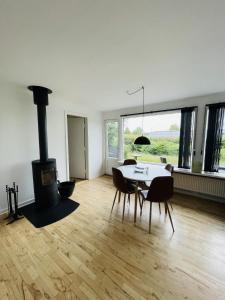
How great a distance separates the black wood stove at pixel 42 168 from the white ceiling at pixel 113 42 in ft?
0.87

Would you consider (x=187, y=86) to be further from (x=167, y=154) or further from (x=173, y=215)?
(x=173, y=215)

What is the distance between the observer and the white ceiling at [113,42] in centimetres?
108

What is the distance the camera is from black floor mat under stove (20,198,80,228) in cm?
240

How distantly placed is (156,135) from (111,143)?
166 cm

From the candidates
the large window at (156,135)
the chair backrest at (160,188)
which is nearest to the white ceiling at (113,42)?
the large window at (156,135)

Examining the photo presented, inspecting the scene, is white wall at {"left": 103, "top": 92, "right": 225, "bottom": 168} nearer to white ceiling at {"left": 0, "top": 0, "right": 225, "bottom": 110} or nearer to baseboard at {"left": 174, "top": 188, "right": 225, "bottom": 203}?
white ceiling at {"left": 0, "top": 0, "right": 225, "bottom": 110}

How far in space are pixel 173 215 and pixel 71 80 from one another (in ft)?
10.1

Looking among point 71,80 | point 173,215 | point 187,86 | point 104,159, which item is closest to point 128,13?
point 71,80

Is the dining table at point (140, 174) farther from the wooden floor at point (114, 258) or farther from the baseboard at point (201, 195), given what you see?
the baseboard at point (201, 195)

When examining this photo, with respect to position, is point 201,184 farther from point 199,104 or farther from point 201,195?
point 199,104

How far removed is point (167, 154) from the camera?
13.3 ft

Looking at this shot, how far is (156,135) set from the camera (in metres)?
4.18

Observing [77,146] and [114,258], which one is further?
[77,146]

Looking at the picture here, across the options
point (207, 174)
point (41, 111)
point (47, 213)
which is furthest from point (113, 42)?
point (207, 174)
